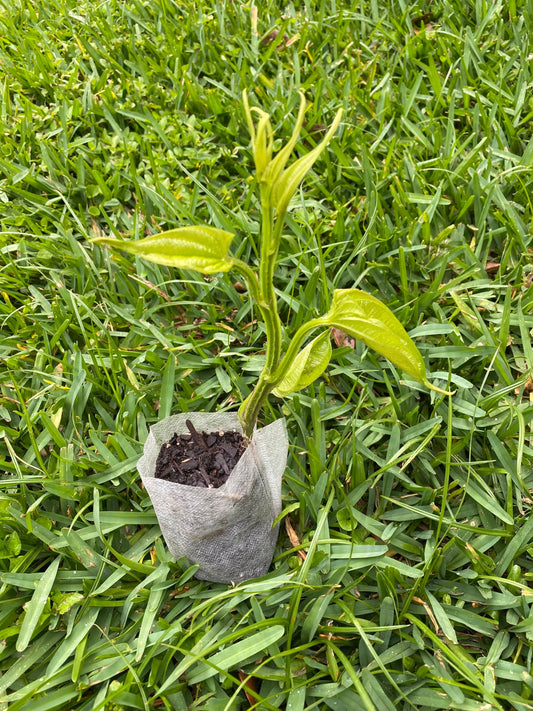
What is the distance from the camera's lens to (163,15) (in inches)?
97.3

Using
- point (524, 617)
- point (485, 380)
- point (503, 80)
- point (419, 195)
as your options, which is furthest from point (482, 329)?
point (503, 80)

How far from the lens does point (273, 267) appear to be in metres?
0.88

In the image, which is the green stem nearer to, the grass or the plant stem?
the plant stem

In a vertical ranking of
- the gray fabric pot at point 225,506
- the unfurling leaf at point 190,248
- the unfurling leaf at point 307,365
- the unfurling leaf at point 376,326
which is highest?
the unfurling leaf at point 190,248

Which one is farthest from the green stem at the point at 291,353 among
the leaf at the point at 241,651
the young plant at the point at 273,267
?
the leaf at the point at 241,651

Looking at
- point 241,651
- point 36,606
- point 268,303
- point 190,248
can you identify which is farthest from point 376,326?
point 36,606

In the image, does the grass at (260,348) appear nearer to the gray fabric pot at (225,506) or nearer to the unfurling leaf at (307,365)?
the gray fabric pot at (225,506)

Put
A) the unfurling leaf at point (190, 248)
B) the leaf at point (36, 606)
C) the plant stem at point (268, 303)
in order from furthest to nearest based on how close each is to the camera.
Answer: the leaf at point (36, 606)
the plant stem at point (268, 303)
the unfurling leaf at point (190, 248)

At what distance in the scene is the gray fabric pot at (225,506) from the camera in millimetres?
1112

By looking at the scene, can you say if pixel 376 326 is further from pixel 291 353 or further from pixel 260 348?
pixel 260 348

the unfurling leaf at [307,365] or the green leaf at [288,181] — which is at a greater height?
the green leaf at [288,181]

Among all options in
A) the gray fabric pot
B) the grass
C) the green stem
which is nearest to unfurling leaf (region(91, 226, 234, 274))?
the green stem

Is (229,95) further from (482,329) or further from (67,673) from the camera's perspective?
(67,673)

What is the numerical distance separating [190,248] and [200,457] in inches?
24.0
